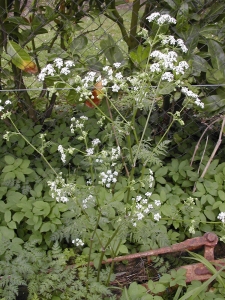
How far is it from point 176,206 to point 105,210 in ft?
2.11

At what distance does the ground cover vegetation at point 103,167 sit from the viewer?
6.01ft

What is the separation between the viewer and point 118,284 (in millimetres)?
2135

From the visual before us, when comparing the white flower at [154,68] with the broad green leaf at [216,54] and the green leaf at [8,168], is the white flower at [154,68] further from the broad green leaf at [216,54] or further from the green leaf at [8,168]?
the green leaf at [8,168]

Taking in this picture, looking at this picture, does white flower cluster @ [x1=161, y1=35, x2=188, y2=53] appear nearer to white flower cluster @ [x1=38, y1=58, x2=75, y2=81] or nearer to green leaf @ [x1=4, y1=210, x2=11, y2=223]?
white flower cluster @ [x1=38, y1=58, x2=75, y2=81]

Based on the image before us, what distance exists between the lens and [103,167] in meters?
1.76

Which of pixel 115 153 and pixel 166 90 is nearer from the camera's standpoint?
pixel 115 153

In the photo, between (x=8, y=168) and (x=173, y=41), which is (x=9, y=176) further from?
(x=173, y=41)

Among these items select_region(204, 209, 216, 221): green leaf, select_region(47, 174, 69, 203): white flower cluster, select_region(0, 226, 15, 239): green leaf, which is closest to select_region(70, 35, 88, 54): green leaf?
select_region(47, 174, 69, 203): white flower cluster

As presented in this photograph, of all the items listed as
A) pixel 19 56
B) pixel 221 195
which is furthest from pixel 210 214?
pixel 19 56

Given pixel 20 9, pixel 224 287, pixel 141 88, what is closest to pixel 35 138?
Result: pixel 20 9

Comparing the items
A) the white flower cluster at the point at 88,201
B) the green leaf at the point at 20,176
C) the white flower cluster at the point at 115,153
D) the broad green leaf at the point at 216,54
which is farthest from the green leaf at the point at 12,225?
the broad green leaf at the point at 216,54

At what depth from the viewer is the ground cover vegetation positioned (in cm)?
183

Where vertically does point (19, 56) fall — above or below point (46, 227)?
above

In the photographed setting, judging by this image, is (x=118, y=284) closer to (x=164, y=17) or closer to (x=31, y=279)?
(x=31, y=279)
